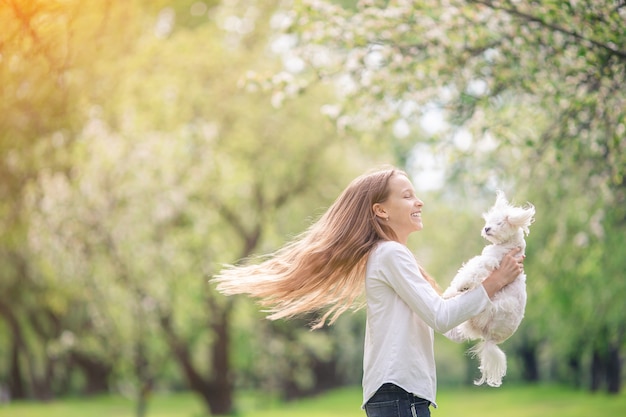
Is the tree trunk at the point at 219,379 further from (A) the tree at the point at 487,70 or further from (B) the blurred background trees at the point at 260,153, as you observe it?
(A) the tree at the point at 487,70

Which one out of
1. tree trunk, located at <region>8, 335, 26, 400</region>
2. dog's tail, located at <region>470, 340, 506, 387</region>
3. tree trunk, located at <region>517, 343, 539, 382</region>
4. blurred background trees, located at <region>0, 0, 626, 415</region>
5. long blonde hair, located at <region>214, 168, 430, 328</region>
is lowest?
tree trunk, located at <region>517, 343, 539, 382</region>

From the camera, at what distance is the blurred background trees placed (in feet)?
28.0

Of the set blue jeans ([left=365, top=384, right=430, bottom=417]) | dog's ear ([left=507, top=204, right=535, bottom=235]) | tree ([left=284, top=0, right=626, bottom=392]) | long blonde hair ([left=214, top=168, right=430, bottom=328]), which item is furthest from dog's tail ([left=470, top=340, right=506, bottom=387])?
tree ([left=284, top=0, right=626, bottom=392])

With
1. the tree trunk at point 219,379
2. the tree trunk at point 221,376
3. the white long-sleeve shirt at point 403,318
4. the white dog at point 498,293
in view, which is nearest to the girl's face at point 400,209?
the white long-sleeve shirt at point 403,318

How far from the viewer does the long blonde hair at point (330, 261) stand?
12.8 ft

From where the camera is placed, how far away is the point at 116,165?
55.6ft

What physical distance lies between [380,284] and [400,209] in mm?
390

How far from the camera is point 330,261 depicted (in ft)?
12.9

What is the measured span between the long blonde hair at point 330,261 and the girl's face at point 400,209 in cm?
3

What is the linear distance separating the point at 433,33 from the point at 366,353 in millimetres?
5307

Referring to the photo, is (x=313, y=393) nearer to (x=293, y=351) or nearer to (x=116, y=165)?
(x=293, y=351)

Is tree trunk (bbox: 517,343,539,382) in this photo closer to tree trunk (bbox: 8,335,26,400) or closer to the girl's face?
tree trunk (bbox: 8,335,26,400)

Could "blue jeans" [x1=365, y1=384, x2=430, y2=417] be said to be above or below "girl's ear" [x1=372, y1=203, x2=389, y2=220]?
below

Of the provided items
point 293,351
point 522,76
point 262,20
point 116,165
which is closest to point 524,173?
point 522,76
